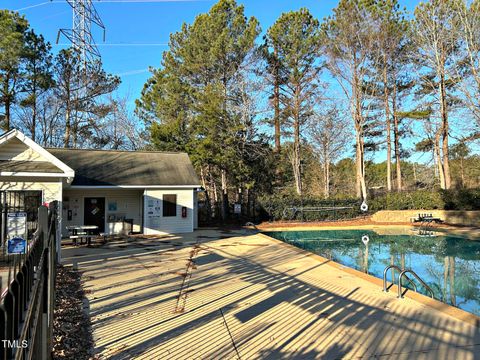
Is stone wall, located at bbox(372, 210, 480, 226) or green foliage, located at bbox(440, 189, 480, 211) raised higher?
green foliage, located at bbox(440, 189, 480, 211)

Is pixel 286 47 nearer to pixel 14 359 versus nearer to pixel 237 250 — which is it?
pixel 237 250

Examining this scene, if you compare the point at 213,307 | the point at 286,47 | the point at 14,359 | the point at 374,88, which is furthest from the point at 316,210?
the point at 14,359

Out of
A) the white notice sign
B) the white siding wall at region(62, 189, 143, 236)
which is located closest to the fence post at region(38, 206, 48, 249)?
the white notice sign

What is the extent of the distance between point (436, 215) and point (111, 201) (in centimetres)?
1856

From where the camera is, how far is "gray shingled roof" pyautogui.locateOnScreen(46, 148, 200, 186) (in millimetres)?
15703

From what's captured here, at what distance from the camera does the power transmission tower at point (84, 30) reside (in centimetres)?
2223

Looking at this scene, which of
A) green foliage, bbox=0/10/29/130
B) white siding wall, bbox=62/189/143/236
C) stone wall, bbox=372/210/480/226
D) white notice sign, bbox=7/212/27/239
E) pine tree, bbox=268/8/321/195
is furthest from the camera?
pine tree, bbox=268/8/321/195

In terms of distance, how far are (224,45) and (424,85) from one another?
1514 centimetres

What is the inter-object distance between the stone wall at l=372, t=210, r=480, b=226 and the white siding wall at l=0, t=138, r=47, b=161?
19.4m

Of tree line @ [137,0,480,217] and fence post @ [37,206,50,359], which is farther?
tree line @ [137,0,480,217]

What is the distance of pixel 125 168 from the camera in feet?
56.0

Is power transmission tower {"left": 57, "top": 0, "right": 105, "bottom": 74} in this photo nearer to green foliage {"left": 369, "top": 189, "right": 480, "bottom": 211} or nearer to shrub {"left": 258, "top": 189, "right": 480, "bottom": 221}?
shrub {"left": 258, "top": 189, "right": 480, "bottom": 221}

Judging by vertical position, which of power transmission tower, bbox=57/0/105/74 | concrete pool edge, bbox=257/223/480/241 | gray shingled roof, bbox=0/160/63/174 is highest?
power transmission tower, bbox=57/0/105/74

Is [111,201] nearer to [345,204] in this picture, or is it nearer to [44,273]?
[44,273]
